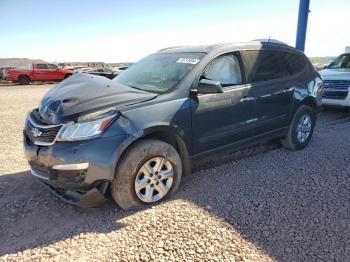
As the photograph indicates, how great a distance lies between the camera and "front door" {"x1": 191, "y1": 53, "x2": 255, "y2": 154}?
12.9 feet

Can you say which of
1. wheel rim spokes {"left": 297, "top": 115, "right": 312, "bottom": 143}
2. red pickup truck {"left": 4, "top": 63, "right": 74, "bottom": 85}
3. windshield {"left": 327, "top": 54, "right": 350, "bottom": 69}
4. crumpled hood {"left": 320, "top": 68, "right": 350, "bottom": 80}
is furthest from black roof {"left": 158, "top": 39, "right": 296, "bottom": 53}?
red pickup truck {"left": 4, "top": 63, "right": 74, "bottom": 85}

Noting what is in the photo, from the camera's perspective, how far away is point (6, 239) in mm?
3074

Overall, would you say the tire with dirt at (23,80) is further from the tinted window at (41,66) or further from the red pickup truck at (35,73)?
the tinted window at (41,66)

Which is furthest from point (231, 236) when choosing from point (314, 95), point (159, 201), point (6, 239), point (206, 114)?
point (314, 95)

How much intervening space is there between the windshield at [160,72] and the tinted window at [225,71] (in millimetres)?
211

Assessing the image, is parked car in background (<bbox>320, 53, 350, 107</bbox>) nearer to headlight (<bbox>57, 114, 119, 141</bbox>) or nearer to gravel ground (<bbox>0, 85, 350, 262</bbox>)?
gravel ground (<bbox>0, 85, 350, 262</bbox>)

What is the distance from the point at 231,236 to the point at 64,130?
75.5 inches

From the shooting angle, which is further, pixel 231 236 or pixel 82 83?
pixel 82 83

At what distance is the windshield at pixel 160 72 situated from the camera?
3.98m

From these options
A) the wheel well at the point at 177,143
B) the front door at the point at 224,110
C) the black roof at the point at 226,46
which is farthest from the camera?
the black roof at the point at 226,46

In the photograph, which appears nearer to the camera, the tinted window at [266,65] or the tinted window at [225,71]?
the tinted window at [225,71]

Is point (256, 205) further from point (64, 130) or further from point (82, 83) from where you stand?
point (82, 83)

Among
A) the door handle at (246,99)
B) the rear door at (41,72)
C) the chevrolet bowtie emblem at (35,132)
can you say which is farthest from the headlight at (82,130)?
the rear door at (41,72)

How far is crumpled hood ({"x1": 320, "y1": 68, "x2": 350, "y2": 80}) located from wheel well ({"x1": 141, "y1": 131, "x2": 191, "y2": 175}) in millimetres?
5950
